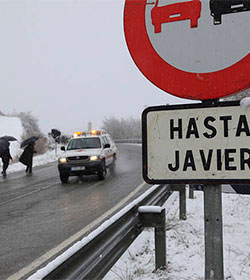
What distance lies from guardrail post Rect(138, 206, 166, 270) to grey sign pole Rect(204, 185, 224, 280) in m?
1.90

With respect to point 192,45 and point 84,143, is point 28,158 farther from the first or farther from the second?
point 192,45

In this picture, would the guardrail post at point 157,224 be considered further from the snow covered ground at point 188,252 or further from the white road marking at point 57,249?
the white road marking at point 57,249

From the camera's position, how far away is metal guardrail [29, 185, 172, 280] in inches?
78.2

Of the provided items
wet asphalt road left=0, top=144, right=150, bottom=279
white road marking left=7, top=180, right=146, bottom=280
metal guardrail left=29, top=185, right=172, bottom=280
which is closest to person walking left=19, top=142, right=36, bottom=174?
wet asphalt road left=0, top=144, right=150, bottom=279

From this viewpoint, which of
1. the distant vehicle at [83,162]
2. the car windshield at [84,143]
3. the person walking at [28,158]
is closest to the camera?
the distant vehicle at [83,162]

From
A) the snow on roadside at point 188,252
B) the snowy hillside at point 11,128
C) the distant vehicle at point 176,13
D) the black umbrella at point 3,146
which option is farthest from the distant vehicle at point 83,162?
the snowy hillside at point 11,128

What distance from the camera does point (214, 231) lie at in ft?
5.28

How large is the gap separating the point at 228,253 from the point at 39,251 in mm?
2737

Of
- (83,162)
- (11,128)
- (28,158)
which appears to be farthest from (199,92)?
(11,128)

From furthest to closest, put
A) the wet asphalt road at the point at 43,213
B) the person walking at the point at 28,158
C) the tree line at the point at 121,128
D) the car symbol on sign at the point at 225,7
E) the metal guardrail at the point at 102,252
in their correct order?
the tree line at the point at 121,128 < the person walking at the point at 28,158 < the wet asphalt road at the point at 43,213 < the metal guardrail at the point at 102,252 < the car symbol on sign at the point at 225,7

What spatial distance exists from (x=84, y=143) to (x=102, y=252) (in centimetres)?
1119

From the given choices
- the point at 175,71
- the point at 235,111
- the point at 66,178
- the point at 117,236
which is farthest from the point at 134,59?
the point at 66,178

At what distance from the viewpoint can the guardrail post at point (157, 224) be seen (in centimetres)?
353

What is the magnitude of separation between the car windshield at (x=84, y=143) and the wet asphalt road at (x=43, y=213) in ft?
6.57
